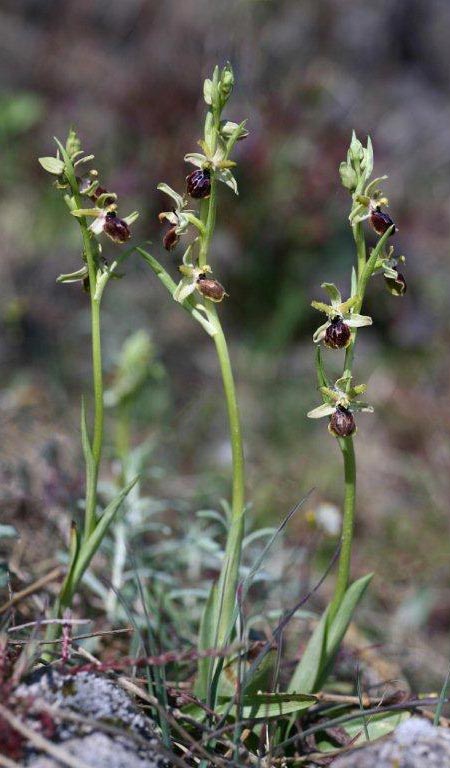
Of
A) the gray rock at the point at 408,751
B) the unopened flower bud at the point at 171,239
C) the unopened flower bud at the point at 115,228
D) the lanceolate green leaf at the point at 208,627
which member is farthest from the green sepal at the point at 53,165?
the gray rock at the point at 408,751

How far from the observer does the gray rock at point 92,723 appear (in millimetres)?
1354

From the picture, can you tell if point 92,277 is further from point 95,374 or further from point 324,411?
point 324,411

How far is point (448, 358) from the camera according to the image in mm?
4910

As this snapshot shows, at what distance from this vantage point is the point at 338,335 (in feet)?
5.37

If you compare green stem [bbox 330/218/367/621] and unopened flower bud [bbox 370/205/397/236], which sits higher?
unopened flower bud [bbox 370/205/397/236]

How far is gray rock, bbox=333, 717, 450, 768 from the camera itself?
138cm

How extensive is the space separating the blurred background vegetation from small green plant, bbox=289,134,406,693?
2.54ft

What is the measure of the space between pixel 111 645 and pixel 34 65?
602 cm

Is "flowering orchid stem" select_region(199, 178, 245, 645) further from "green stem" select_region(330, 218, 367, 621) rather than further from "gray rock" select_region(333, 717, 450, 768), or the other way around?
"gray rock" select_region(333, 717, 450, 768)

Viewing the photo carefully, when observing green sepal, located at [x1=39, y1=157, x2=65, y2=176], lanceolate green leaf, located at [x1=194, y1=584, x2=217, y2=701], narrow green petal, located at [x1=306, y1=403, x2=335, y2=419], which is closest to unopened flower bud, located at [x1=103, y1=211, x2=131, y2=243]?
green sepal, located at [x1=39, y1=157, x2=65, y2=176]

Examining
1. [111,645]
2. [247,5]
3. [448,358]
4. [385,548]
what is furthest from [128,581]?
[247,5]

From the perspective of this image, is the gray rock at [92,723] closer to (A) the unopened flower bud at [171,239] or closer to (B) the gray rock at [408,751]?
(B) the gray rock at [408,751]

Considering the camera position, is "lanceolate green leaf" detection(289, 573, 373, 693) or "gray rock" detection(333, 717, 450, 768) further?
"lanceolate green leaf" detection(289, 573, 373, 693)

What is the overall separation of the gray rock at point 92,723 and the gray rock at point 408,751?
354 millimetres
